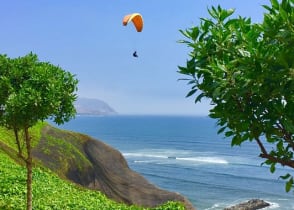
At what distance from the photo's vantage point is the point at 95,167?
46844 millimetres

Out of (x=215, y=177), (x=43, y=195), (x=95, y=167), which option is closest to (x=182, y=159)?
(x=215, y=177)

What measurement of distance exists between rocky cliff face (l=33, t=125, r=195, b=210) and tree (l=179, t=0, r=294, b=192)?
3713cm

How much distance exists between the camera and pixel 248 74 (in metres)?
4.87

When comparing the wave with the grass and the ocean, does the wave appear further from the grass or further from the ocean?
the grass

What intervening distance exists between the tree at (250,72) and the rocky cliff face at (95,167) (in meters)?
37.1

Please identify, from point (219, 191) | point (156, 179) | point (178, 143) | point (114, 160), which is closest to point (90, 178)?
point (114, 160)

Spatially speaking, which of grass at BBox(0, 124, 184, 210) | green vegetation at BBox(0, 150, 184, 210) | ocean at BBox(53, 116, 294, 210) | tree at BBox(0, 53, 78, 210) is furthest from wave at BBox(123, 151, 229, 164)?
tree at BBox(0, 53, 78, 210)

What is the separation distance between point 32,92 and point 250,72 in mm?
10859

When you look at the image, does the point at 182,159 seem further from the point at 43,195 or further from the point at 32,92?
the point at 32,92

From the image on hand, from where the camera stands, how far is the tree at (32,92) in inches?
571

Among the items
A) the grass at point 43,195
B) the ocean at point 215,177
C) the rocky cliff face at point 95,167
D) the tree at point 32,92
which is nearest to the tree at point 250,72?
the tree at point 32,92

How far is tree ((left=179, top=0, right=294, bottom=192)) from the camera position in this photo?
4529mm

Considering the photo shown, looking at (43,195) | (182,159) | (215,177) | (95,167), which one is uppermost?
(95,167)

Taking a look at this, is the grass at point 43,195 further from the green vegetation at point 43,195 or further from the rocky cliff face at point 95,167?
the rocky cliff face at point 95,167
